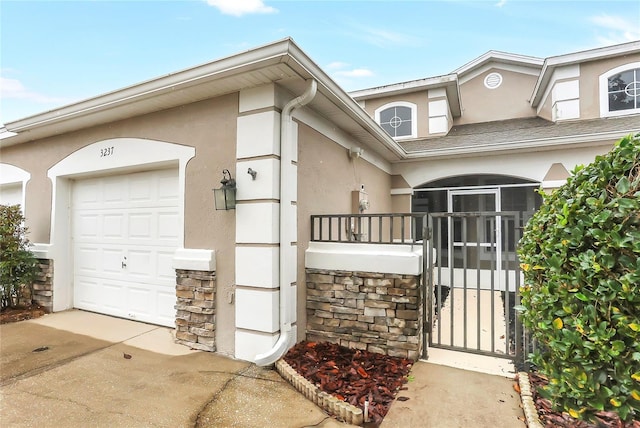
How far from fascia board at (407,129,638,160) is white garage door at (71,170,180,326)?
548 cm

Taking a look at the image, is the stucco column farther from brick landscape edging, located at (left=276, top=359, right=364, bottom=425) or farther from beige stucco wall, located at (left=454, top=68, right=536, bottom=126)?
beige stucco wall, located at (left=454, top=68, right=536, bottom=126)

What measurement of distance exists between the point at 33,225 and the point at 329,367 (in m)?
5.77

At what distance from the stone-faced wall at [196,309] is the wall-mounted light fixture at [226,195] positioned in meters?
0.82

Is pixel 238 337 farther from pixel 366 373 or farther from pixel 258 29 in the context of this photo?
pixel 258 29

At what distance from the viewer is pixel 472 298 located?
20.4 ft

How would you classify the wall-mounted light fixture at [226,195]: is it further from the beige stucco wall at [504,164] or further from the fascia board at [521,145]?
the beige stucco wall at [504,164]

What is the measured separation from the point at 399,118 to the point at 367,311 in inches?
289

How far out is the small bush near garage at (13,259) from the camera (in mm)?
5016

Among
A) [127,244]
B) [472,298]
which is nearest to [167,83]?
[127,244]

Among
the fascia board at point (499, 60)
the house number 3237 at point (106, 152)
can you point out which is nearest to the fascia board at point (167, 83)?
the house number 3237 at point (106, 152)

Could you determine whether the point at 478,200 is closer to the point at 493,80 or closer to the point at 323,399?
the point at 493,80

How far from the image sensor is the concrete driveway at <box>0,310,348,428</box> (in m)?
2.43

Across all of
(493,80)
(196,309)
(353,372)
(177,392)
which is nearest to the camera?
(177,392)

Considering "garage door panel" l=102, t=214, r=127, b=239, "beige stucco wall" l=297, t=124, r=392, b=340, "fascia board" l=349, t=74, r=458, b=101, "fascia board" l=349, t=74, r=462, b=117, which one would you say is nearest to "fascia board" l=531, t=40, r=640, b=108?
"fascia board" l=349, t=74, r=462, b=117
